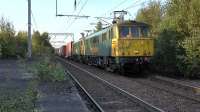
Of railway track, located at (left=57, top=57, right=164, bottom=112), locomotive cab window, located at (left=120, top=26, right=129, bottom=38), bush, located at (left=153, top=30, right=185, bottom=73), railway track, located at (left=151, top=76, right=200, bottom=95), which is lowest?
railway track, located at (left=57, top=57, right=164, bottom=112)

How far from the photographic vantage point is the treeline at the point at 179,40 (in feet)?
83.0

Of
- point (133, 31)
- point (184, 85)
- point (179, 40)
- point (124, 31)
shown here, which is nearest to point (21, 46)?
point (124, 31)

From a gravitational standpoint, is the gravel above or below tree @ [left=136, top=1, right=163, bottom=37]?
below

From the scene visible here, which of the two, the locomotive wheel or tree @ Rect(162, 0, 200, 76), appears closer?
tree @ Rect(162, 0, 200, 76)

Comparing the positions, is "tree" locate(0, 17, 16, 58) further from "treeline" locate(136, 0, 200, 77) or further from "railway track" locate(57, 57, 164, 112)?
"railway track" locate(57, 57, 164, 112)

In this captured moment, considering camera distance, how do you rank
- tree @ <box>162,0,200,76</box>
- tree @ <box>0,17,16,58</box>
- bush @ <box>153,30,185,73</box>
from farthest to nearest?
tree @ <box>0,17,16,58</box> < bush @ <box>153,30,185,73</box> < tree @ <box>162,0,200,76</box>

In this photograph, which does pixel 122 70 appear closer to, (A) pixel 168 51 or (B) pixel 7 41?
(A) pixel 168 51

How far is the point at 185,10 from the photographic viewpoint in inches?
1053

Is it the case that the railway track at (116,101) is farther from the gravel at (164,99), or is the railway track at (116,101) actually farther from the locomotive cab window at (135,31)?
the locomotive cab window at (135,31)

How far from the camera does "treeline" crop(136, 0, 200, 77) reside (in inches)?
997

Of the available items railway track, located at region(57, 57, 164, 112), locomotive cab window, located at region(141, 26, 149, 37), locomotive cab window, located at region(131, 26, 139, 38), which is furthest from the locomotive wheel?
railway track, located at region(57, 57, 164, 112)

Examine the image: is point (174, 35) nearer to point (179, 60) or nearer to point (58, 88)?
point (179, 60)

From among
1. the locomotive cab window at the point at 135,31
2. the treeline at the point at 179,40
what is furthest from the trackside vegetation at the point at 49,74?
the treeline at the point at 179,40

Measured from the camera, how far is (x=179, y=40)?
27453 mm
